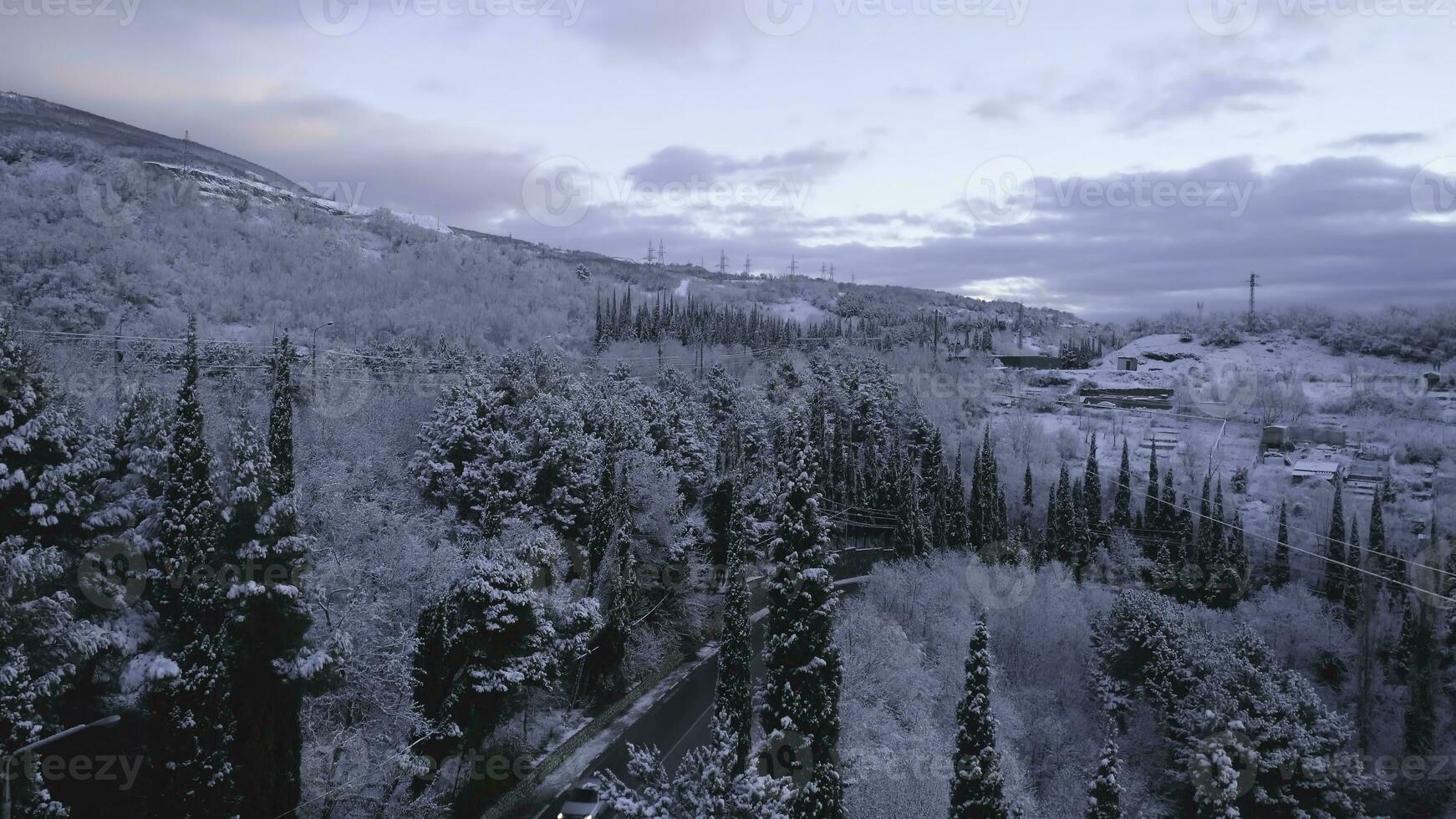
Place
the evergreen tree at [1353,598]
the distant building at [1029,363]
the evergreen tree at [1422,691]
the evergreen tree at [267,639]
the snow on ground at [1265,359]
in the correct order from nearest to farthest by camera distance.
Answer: the evergreen tree at [267,639] → the evergreen tree at [1422,691] → the evergreen tree at [1353,598] → the snow on ground at [1265,359] → the distant building at [1029,363]

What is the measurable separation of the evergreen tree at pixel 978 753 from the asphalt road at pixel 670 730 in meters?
7.62

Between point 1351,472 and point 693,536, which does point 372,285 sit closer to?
point 693,536

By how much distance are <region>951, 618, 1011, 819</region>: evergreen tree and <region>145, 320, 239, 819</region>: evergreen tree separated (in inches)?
770

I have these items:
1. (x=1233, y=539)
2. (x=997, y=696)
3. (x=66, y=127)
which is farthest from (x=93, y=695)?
(x=66, y=127)

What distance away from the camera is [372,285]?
131 m

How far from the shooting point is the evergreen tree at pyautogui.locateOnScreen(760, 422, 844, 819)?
24.5 metres

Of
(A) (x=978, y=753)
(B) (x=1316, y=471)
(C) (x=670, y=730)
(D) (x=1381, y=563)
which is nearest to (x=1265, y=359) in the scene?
(B) (x=1316, y=471)

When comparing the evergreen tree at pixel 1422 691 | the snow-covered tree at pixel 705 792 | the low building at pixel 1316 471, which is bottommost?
the evergreen tree at pixel 1422 691

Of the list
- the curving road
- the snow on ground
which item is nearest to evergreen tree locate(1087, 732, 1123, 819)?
the curving road

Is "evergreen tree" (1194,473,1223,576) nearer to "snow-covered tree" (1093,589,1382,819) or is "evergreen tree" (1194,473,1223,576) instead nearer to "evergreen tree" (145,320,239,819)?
"snow-covered tree" (1093,589,1382,819)

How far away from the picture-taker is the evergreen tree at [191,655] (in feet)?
62.7

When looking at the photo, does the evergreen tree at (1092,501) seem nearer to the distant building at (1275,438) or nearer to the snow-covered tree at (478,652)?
the distant building at (1275,438)

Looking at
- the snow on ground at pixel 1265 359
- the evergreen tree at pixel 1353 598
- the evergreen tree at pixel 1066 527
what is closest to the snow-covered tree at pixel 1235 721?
the evergreen tree at pixel 1353 598

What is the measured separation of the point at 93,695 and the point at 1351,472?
122633mm
